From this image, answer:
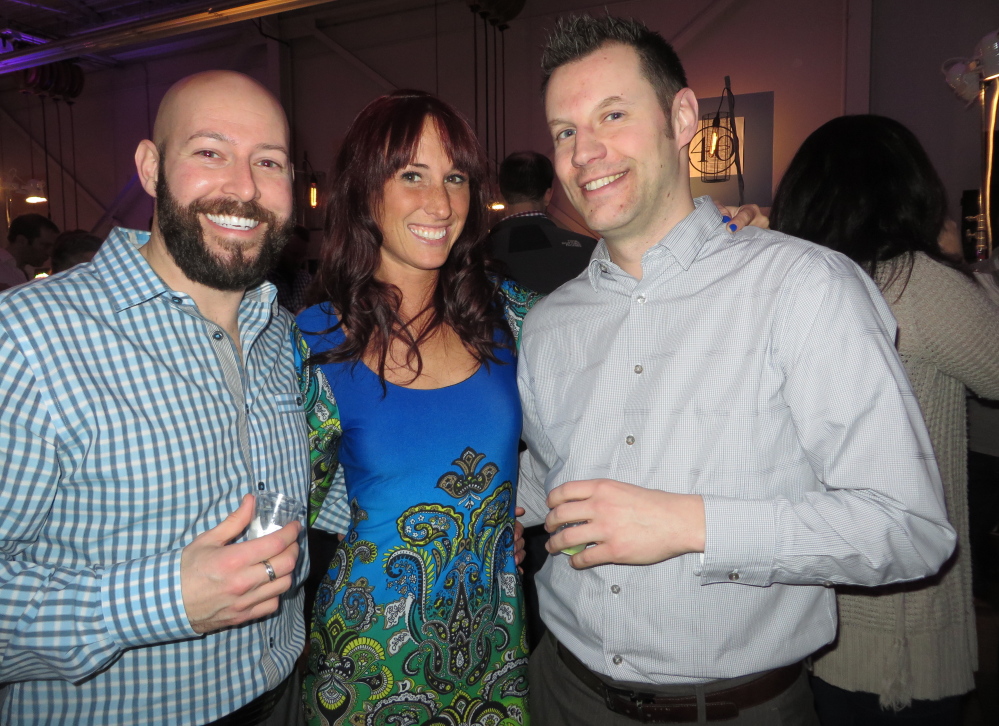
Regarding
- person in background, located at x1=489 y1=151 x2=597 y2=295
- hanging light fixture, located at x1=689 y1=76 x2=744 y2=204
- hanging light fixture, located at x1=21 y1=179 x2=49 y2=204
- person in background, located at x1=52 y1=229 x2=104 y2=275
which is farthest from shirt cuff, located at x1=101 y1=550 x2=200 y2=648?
hanging light fixture, located at x1=21 y1=179 x2=49 y2=204

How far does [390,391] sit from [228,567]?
0.69m

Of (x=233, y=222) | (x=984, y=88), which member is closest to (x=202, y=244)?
(x=233, y=222)

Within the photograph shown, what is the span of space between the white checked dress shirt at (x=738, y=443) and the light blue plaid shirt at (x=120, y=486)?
27.4 inches

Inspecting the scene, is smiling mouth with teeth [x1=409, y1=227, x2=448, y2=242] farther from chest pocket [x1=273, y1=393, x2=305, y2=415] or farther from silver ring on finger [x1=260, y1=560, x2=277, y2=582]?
silver ring on finger [x1=260, y1=560, x2=277, y2=582]

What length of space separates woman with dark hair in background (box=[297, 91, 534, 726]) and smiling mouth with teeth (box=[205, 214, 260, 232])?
1.25ft

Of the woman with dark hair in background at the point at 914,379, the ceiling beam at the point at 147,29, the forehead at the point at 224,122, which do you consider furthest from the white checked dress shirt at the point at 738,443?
the ceiling beam at the point at 147,29

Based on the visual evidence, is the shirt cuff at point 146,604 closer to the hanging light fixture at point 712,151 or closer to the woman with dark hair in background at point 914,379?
the woman with dark hair in background at point 914,379

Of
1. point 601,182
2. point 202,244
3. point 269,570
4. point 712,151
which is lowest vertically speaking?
point 269,570

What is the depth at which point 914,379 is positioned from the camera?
1.74m

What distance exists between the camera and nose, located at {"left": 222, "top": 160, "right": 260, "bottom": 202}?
1558 mm

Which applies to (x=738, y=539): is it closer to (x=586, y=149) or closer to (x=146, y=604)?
(x=586, y=149)

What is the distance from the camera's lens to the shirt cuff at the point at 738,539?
1.15m

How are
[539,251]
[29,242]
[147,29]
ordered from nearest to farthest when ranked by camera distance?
[539,251] < [29,242] < [147,29]

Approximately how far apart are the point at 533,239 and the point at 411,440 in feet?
6.55
